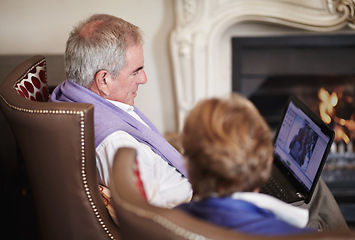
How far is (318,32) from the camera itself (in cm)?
276

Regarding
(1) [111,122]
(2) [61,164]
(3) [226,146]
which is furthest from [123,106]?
(3) [226,146]

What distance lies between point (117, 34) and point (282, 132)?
628 millimetres

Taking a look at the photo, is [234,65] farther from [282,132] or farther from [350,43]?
[282,132]

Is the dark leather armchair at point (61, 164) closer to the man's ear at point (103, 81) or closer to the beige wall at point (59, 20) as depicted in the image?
the man's ear at point (103, 81)

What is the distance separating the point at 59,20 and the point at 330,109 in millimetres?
1594

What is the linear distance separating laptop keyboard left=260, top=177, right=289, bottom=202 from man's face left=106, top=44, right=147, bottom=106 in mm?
535

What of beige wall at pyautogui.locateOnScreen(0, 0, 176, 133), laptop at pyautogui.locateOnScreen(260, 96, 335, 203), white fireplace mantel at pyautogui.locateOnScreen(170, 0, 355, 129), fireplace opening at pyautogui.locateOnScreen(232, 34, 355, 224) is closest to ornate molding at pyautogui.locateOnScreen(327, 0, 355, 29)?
white fireplace mantel at pyautogui.locateOnScreen(170, 0, 355, 129)

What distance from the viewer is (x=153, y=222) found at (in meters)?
0.87

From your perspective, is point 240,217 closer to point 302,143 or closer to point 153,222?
point 153,222

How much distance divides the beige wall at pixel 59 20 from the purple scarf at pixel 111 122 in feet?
3.83

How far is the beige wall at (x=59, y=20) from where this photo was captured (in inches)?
109

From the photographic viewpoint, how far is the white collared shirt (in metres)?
1.50

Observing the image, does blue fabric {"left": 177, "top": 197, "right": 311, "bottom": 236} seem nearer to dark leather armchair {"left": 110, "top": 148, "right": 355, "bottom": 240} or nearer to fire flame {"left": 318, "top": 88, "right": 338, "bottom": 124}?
dark leather armchair {"left": 110, "top": 148, "right": 355, "bottom": 240}

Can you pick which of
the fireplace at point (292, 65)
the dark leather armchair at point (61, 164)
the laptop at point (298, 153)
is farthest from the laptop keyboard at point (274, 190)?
the fireplace at point (292, 65)
